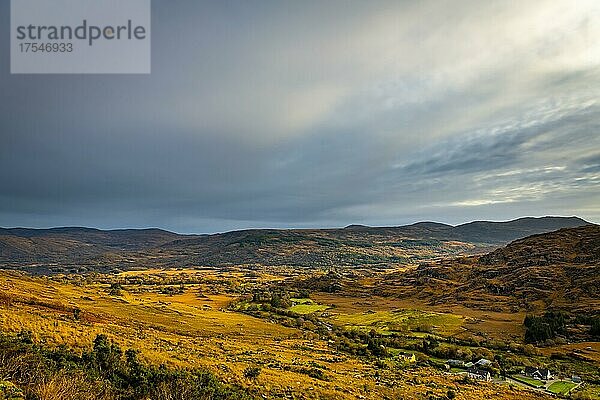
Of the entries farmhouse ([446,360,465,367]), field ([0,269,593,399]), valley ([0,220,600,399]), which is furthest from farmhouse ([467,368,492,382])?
field ([0,269,593,399])

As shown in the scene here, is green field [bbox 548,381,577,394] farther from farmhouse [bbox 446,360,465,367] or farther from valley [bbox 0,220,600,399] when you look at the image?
farmhouse [bbox 446,360,465,367]

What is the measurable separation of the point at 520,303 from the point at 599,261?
31.7 m

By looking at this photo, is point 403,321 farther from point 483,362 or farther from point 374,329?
point 483,362

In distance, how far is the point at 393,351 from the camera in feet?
191

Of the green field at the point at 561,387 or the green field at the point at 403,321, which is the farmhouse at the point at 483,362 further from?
the green field at the point at 403,321

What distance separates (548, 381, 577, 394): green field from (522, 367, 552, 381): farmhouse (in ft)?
6.43

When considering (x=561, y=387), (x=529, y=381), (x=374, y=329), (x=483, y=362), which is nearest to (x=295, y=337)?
(x=374, y=329)

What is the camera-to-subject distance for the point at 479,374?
47.1m

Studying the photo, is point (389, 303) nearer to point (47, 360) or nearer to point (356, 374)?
point (356, 374)

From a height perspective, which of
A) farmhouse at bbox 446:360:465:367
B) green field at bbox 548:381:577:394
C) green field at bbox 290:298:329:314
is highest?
green field at bbox 548:381:577:394

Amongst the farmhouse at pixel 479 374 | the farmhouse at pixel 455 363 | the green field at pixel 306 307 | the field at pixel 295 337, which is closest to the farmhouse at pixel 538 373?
the field at pixel 295 337

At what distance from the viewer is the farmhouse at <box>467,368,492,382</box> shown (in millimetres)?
44353

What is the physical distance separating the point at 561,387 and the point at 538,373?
5.95m

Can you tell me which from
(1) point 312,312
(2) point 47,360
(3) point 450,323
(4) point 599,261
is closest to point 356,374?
(2) point 47,360
